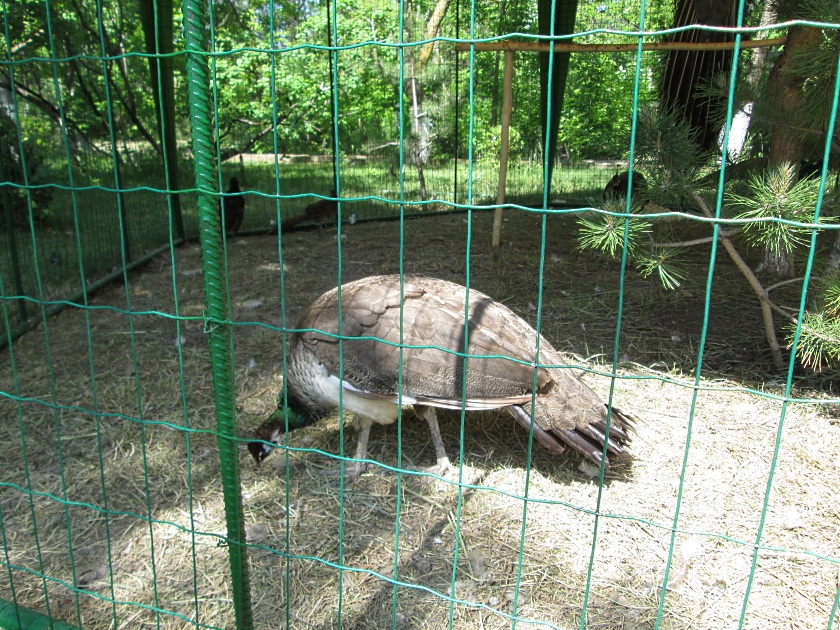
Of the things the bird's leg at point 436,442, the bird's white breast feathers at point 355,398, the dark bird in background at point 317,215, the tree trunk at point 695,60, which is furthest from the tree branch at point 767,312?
the dark bird in background at point 317,215

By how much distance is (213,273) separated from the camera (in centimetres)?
177

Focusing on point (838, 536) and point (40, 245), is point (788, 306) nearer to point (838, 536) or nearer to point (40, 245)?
point (838, 536)

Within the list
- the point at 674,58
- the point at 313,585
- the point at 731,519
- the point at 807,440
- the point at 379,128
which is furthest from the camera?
the point at 379,128

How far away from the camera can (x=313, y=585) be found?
97.9 inches

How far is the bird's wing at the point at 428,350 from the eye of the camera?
9.62 ft

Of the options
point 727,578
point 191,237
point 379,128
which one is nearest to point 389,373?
point 727,578

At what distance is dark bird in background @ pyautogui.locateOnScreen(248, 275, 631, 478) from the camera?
2.93 m

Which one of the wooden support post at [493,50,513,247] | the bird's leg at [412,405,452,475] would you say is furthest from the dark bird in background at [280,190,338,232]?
the bird's leg at [412,405,452,475]

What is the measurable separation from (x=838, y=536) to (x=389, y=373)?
1.93 meters

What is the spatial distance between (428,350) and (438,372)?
0.40 feet

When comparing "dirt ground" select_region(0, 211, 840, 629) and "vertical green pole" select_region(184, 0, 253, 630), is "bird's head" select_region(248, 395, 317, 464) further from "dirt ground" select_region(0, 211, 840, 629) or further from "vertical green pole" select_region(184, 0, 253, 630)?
"vertical green pole" select_region(184, 0, 253, 630)

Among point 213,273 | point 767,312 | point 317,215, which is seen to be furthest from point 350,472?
point 317,215

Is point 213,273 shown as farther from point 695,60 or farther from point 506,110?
point 695,60

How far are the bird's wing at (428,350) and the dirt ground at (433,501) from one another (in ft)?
1.20
